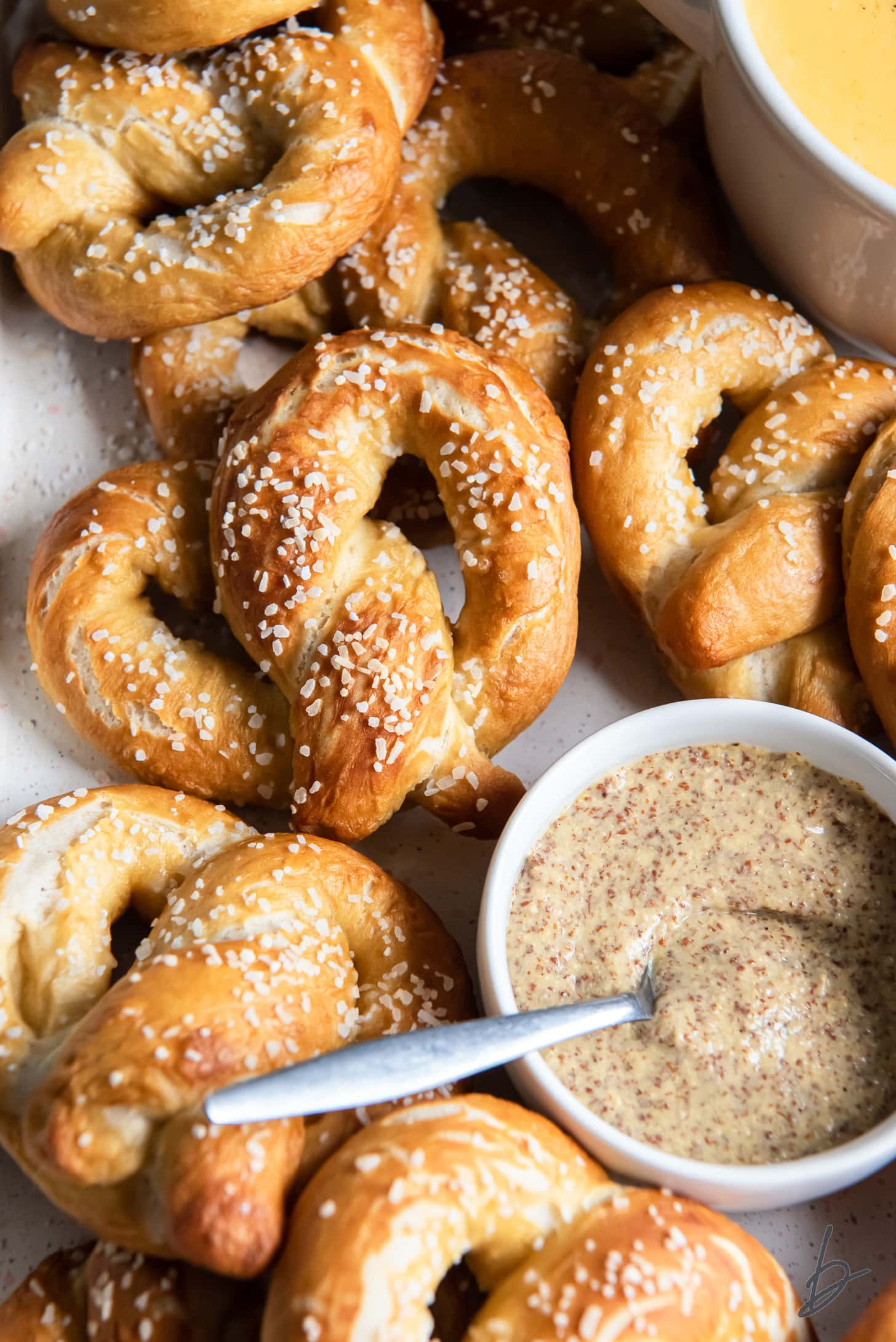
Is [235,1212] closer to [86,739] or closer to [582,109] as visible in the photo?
[86,739]

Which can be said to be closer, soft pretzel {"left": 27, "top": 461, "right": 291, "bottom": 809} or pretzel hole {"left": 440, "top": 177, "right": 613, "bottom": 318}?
soft pretzel {"left": 27, "top": 461, "right": 291, "bottom": 809}

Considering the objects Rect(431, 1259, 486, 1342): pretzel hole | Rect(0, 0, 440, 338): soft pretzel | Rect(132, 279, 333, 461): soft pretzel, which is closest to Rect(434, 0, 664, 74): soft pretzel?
Rect(0, 0, 440, 338): soft pretzel

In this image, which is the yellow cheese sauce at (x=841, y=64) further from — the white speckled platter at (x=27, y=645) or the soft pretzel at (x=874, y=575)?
the white speckled platter at (x=27, y=645)

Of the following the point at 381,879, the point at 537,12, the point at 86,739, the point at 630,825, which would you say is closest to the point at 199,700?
the point at 86,739

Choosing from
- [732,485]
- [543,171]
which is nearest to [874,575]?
[732,485]

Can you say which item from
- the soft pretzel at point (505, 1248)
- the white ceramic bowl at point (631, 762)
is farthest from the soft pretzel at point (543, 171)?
the soft pretzel at point (505, 1248)

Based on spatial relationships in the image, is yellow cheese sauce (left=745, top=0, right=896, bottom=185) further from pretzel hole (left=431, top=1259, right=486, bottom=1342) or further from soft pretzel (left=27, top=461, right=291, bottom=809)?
pretzel hole (left=431, top=1259, right=486, bottom=1342)
